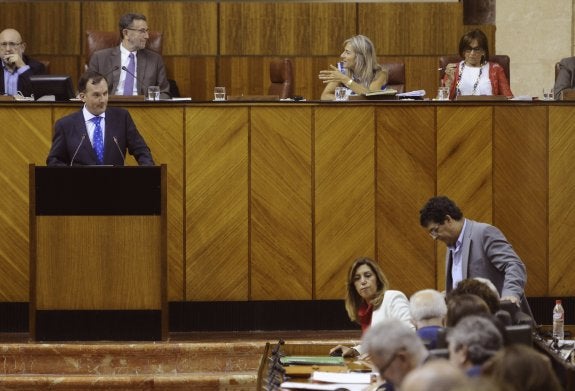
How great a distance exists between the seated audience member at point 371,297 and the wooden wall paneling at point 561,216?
1965mm

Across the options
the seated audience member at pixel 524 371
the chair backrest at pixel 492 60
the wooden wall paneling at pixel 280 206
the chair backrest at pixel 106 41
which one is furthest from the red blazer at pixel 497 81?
the seated audience member at pixel 524 371

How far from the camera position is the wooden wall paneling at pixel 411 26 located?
10016 millimetres

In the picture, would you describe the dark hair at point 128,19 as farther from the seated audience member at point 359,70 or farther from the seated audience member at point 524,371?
the seated audience member at point 524,371

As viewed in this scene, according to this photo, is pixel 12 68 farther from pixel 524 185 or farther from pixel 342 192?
pixel 524 185

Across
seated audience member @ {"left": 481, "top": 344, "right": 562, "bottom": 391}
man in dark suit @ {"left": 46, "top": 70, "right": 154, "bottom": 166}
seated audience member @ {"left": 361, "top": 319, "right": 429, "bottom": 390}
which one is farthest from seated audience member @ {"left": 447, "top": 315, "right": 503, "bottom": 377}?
man in dark suit @ {"left": 46, "top": 70, "right": 154, "bottom": 166}

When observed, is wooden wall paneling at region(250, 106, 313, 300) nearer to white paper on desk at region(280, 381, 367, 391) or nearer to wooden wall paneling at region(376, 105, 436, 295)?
wooden wall paneling at region(376, 105, 436, 295)

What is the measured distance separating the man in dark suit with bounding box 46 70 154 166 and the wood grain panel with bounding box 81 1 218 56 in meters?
3.11

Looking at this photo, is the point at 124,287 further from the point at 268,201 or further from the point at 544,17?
the point at 544,17

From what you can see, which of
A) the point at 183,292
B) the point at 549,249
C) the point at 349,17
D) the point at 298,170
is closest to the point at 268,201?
the point at 298,170

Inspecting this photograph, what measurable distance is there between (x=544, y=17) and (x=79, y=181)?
4937mm

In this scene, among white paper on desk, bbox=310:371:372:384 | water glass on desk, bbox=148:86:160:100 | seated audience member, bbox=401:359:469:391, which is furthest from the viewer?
water glass on desk, bbox=148:86:160:100

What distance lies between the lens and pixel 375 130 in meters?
7.42

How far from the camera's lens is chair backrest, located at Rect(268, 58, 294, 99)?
29.3 feet

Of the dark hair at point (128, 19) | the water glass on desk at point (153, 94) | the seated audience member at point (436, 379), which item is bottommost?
the seated audience member at point (436, 379)
